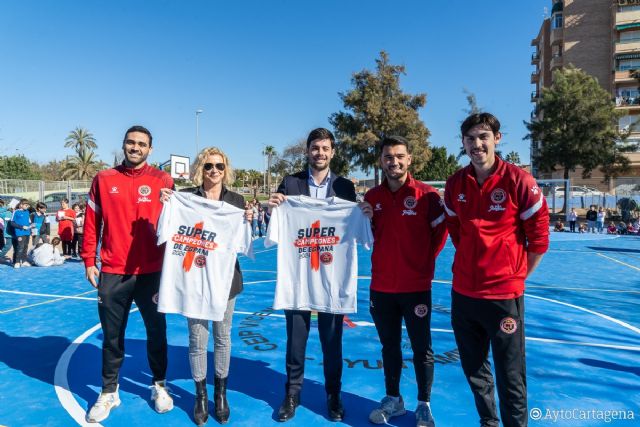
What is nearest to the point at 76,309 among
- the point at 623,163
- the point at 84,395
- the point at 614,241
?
the point at 84,395

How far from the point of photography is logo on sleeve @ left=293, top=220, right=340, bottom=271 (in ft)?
12.1

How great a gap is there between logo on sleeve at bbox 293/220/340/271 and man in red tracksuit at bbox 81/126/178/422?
1.35m

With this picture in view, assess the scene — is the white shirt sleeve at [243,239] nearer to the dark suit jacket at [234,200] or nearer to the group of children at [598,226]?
the dark suit jacket at [234,200]

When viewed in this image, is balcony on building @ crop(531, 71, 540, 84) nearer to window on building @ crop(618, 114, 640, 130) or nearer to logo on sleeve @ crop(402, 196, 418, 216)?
window on building @ crop(618, 114, 640, 130)

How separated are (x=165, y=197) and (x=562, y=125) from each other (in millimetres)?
35541

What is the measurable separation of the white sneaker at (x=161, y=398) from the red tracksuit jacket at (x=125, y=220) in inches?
42.2

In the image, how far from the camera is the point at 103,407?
3.59 m

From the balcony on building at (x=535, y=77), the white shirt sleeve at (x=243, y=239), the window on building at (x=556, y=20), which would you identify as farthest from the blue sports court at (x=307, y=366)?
the balcony on building at (x=535, y=77)

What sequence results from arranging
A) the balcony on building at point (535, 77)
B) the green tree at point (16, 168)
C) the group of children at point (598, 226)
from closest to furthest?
the group of children at point (598, 226) < the green tree at point (16, 168) < the balcony on building at point (535, 77)

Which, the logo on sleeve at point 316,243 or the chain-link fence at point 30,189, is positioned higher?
the chain-link fence at point 30,189

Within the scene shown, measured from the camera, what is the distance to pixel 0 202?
14711 millimetres

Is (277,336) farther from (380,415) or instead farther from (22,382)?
(22,382)

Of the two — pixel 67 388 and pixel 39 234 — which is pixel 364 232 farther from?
pixel 39 234

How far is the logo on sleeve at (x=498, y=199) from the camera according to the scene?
116 inches
